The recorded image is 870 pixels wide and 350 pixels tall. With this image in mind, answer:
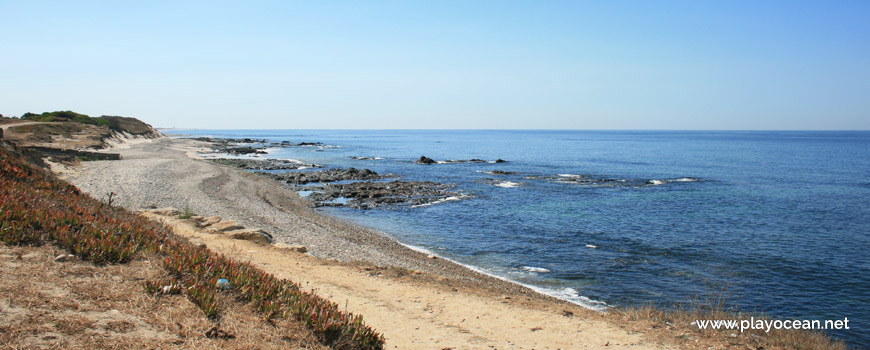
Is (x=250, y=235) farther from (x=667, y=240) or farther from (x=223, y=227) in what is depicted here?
(x=667, y=240)

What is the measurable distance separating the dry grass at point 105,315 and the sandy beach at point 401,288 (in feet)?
8.74

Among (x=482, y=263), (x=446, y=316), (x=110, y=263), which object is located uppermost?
(x=110, y=263)

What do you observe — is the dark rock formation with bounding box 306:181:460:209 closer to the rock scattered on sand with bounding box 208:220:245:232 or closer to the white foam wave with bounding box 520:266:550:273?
the rock scattered on sand with bounding box 208:220:245:232

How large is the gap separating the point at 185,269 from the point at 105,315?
1.62 m

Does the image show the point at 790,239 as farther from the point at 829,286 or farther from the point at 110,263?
the point at 110,263

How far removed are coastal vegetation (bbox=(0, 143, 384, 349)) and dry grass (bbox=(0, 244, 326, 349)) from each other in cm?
16

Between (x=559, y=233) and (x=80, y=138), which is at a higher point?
(x=80, y=138)

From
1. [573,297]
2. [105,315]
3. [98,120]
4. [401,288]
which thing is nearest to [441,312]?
[401,288]

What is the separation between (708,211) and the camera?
31594 mm

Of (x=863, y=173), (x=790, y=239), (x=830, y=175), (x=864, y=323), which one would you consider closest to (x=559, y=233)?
(x=790, y=239)

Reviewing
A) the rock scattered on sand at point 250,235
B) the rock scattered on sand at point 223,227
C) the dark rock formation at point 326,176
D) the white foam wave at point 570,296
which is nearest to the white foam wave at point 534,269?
the white foam wave at point 570,296

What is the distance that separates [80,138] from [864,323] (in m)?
67.9

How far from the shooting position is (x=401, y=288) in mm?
11953

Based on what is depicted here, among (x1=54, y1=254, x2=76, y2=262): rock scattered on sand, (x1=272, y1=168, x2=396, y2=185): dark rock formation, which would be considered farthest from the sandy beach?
(x1=272, y1=168, x2=396, y2=185): dark rock formation
